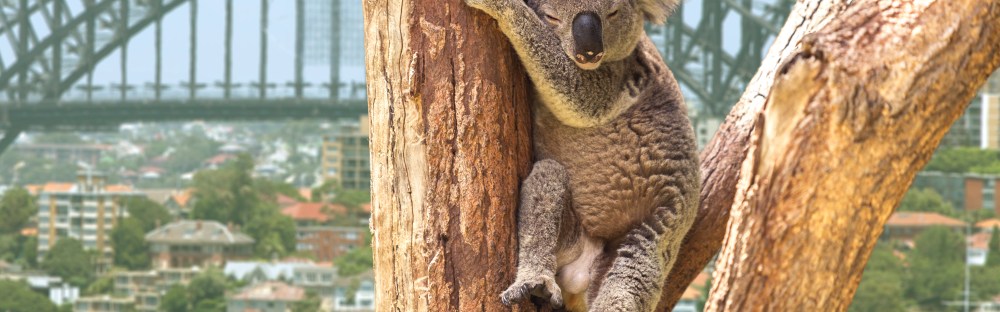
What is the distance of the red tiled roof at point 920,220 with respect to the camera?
7.54m

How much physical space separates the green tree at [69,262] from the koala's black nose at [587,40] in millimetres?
6033

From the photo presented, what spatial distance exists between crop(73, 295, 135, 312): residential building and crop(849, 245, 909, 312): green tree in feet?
18.4

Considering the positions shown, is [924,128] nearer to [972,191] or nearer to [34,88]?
[972,191]

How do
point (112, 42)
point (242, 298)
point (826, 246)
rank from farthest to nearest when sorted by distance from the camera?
1. point (242, 298)
2. point (112, 42)
3. point (826, 246)

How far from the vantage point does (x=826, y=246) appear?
7.04ft

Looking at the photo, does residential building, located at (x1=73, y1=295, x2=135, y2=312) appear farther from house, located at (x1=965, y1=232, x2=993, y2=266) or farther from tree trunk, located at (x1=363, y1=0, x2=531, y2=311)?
house, located at (x1=965, y1=232, x2=993, y2=266)

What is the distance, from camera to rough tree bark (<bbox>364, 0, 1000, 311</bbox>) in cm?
208

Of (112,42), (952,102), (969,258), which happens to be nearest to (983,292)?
(969,258)

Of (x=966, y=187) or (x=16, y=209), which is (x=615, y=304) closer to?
(x=966, y=187)

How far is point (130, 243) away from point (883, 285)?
19.0ft

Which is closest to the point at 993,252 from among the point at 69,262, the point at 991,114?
the point at 991,114

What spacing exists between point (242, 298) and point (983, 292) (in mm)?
5766

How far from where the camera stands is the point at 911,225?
25.0ft

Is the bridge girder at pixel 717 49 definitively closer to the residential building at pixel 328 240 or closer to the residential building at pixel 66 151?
the residential building at pixel 328 240
